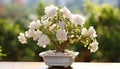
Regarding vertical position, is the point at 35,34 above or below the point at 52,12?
below

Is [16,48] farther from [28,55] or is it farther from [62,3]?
[62,3]

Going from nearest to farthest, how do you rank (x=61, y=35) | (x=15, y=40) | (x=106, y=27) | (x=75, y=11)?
1. (x=61, y=35)
2. (x=15, y=40)
3. (x=106, y=27)
4. (x=75, y=11)

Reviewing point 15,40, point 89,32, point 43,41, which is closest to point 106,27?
point 15,40

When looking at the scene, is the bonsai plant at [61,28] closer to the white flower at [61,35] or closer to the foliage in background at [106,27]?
the white flower at [61,35]

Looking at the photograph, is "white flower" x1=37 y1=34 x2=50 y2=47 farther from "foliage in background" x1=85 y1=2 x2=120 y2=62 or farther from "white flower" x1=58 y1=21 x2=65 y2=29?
"foliage in background" x1=85 y1=2 x2=120 y2=62

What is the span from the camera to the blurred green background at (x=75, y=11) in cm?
344

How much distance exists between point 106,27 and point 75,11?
453 millimetres

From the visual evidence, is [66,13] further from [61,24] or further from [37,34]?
[37,34]

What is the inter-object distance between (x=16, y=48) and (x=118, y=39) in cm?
112

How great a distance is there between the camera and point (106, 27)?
3.59 m

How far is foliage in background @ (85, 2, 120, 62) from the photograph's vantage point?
3.47 m

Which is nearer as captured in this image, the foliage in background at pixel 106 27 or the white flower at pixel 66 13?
the white flower at pixel 66 13

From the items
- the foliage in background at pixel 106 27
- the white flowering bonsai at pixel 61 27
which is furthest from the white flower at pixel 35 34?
the foliage in background at pixel 106 27

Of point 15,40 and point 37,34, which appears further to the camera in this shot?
point 15,40
